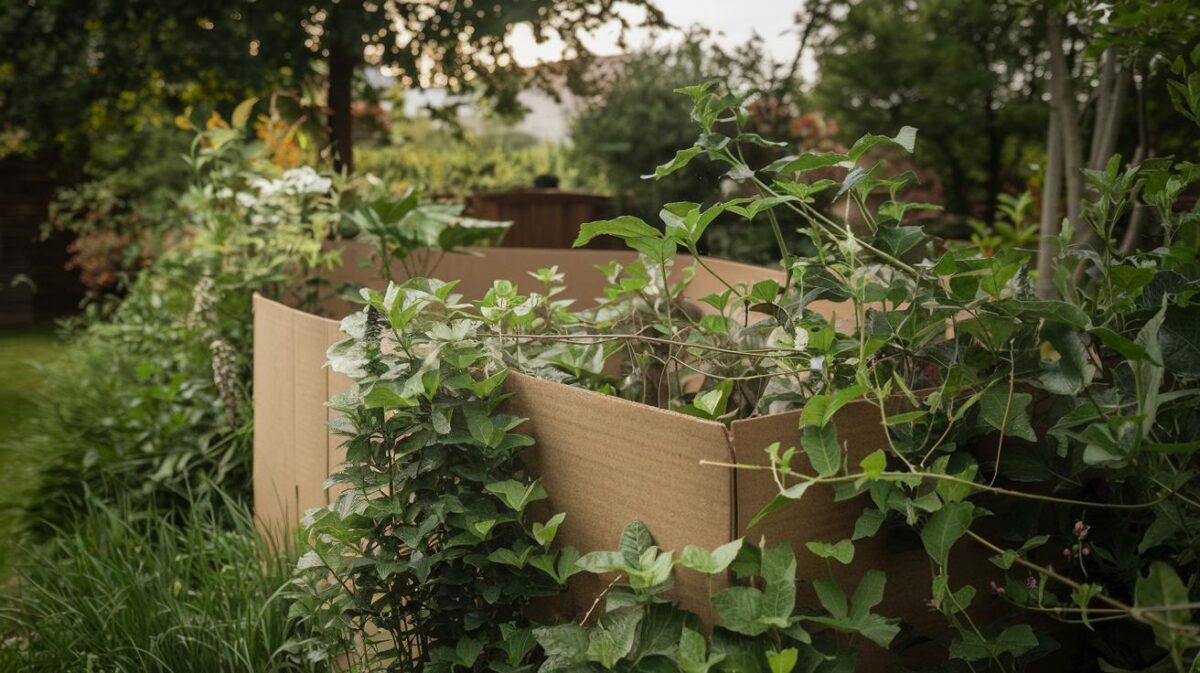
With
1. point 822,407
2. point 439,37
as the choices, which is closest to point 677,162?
point 822,407

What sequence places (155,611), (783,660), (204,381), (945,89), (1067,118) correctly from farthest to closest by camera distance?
(945,89), (204,381), (1067,118), (155,611), (783,660)

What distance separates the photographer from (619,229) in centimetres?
142

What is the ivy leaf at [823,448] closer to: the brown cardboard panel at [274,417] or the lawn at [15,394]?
the brown cardboard panel at [274,417]

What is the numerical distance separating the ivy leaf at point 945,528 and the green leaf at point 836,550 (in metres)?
0.09

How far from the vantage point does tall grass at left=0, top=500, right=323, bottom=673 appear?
6.93ft

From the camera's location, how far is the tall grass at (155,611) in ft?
6.93

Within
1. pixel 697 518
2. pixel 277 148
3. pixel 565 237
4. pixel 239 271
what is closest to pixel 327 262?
pixel 239 271

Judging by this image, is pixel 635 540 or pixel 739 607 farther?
pixel 635 540

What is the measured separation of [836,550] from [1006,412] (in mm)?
288

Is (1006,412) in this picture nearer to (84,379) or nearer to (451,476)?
(451,476)

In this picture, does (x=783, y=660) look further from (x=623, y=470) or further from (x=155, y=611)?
(x=155, y=611)

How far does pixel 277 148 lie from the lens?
448cm

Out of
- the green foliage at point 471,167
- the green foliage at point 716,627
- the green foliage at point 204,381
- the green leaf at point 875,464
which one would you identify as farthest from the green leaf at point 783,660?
the green foliage at point 471,167

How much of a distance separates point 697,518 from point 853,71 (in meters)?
7.75
